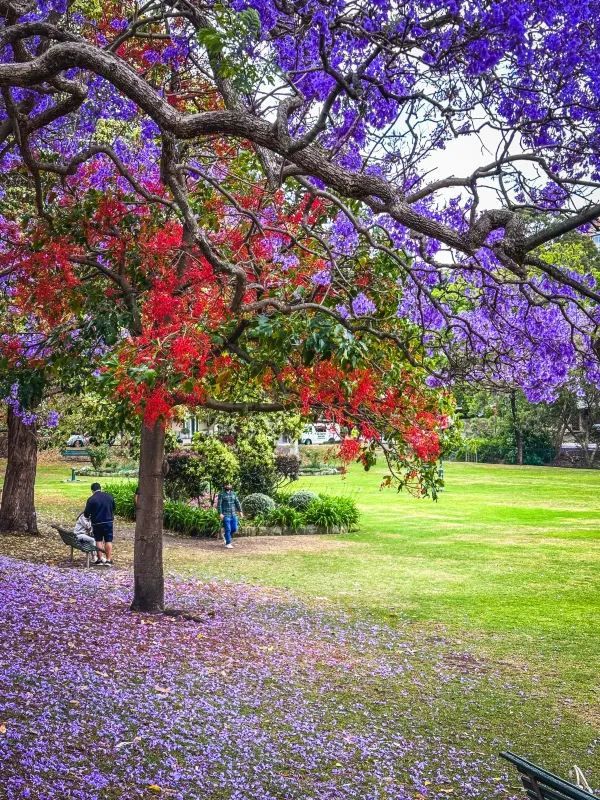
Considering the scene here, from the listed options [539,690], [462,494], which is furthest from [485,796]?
[462,494]

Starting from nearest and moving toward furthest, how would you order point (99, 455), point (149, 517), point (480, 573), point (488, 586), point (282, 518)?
point (149, 517) < point (488, 586) < point (480, 573) < point (282, 518) < point (99, 455)

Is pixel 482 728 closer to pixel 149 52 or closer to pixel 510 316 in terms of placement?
pixel 510 316

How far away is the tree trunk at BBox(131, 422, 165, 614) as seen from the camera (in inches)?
428

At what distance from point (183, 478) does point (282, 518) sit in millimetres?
3035

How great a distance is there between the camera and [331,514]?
22984mm

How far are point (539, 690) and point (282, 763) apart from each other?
3.80m

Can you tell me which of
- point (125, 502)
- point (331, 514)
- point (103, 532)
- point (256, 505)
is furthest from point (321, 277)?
point (125, 502)

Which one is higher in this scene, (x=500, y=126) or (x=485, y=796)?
(x=500, y=126)

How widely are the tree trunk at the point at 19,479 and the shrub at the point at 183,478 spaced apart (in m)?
4.79

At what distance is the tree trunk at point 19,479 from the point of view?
17844mm

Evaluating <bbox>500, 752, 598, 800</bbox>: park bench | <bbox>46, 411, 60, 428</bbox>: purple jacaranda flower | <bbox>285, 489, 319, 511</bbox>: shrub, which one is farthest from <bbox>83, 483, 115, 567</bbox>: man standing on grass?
<bbox>500, 752, 598, 800</bbox>: park bench

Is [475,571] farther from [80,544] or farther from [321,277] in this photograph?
[321,277]

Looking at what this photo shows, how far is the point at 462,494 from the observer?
117 feet

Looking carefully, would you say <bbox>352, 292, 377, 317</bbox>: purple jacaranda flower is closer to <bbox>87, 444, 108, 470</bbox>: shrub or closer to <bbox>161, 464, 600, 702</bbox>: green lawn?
<bbox>161, 464, 600, 702</bbox>: green lawn
